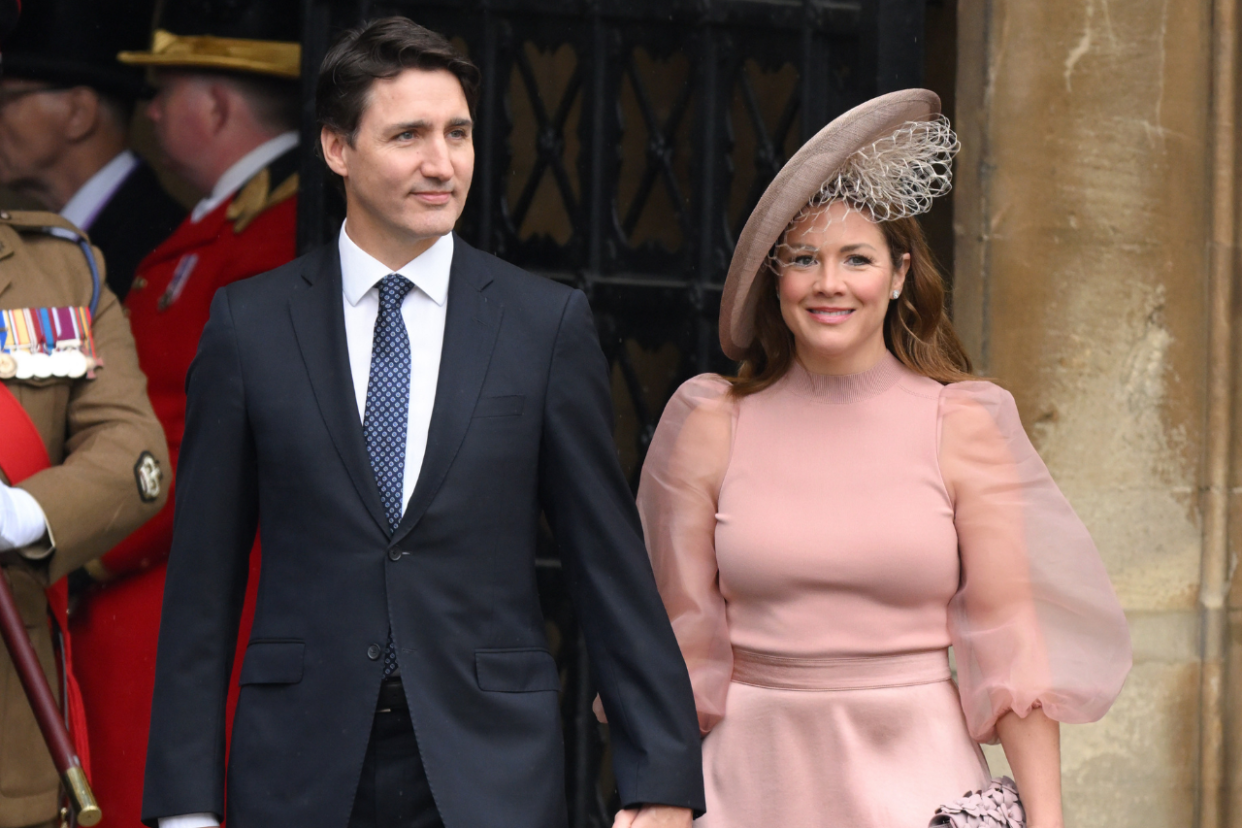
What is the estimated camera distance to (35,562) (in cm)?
327

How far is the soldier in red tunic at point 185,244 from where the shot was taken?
171 inches

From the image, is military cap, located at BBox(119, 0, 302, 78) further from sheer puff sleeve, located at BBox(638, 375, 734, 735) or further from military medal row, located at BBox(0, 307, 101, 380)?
sheer puff sleeve, located at BBox(638, 375, 734, 735)

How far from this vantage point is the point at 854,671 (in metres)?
2.93

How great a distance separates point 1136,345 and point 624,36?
5.00 ft

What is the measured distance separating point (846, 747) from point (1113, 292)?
182 centimetres

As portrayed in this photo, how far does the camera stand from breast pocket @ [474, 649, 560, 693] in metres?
2.62

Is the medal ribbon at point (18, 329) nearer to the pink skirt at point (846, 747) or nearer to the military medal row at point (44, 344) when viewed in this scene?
the military medal row at point (44, 344)

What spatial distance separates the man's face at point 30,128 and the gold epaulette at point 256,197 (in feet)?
2.41

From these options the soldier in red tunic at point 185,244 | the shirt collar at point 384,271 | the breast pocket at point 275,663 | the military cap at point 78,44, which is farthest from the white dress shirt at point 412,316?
the military cap at point 78,44

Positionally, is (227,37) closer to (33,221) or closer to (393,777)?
(33,221)

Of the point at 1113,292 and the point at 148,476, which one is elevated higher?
the point at 1113,292

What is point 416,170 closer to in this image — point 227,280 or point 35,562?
point 35,562

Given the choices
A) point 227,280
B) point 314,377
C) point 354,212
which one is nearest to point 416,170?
point 354,212

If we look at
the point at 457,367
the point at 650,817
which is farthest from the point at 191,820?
the point at 457,367
